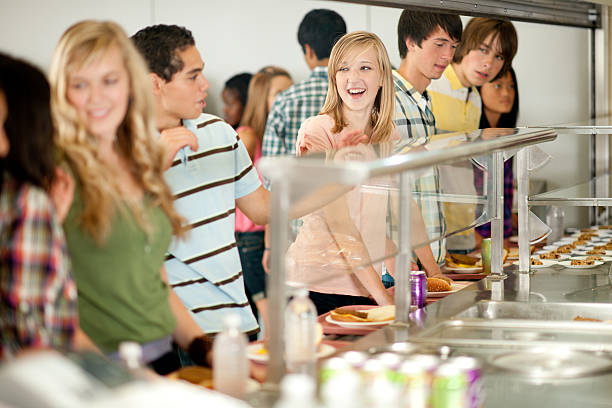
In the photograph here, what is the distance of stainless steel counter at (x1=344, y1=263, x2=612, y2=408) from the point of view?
6.29 feet

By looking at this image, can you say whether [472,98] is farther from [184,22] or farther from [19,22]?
[19,22]

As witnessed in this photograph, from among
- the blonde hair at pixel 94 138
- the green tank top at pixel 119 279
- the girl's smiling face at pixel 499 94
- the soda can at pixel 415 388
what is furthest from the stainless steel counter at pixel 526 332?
the girl's smiling face at pixel 499 94

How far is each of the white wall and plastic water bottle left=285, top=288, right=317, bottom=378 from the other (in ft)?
7.97

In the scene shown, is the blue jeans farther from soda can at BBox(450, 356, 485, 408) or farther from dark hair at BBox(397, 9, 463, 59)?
soda can at BBox(450, 356, 485, 408)

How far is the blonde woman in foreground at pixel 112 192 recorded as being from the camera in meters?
1.81

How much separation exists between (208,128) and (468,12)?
4.63 ft

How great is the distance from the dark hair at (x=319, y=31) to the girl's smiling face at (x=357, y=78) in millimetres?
1896

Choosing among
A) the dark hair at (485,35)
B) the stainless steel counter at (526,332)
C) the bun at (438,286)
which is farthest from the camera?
the dark hair at (485,35)

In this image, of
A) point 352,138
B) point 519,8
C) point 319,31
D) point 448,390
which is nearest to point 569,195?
point 519,8

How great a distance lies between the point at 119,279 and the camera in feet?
6.01

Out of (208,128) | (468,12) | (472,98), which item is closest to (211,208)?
(208,128)

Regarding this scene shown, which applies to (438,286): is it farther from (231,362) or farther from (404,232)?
(231,362)

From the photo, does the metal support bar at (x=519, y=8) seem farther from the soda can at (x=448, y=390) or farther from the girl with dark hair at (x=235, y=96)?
the soda can at (x=448, y=390)

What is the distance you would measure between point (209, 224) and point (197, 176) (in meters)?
0.15
